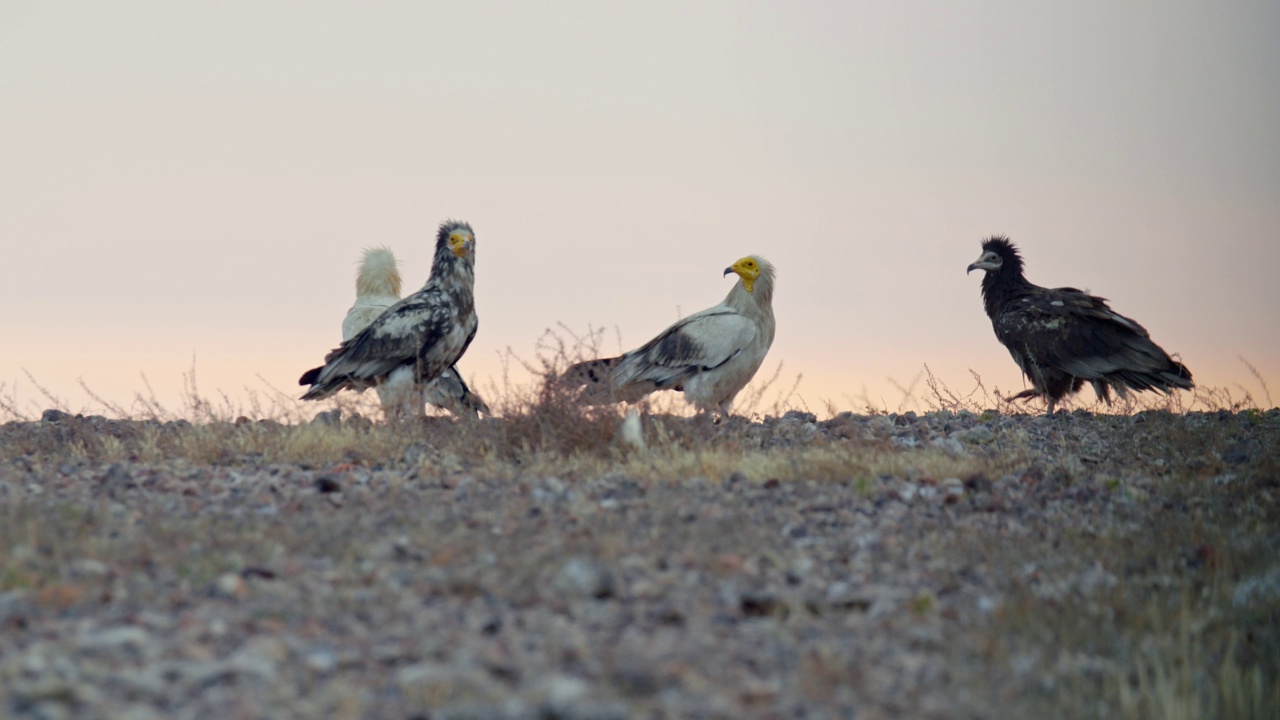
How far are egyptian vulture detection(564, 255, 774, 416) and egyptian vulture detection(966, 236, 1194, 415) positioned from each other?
3544 millimetres

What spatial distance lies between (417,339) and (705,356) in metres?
2.96

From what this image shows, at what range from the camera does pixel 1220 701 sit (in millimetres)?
5242

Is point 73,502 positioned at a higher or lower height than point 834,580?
higher

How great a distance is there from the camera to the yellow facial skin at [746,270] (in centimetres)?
1461

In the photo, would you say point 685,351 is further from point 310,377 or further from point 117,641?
point 117,641

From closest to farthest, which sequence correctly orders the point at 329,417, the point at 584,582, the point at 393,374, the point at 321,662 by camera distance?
1. the point at 321,662
2. the point at 584,582
3. the point at 329,417
4. the point at 393,374

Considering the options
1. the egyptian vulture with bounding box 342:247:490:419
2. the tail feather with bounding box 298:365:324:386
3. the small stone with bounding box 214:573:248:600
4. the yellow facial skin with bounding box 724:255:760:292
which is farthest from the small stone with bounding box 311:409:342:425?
the small stone with bounding box 214:573:248:600

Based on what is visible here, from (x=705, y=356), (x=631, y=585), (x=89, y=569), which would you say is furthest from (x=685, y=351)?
(x=89, y=569)

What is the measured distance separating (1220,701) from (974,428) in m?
7.47

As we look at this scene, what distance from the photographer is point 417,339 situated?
1343cm

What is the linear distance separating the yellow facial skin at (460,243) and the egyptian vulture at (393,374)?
3.64ft

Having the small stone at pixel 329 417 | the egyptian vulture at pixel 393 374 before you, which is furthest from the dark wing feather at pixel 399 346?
the small stone at pixel 329 417

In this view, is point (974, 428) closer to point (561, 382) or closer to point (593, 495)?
point (561, 382)

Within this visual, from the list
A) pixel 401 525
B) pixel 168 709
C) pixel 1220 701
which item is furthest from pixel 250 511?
pixel 1220 701
